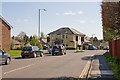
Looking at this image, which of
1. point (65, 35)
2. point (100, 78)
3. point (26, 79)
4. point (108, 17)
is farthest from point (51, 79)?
point (65, 35)

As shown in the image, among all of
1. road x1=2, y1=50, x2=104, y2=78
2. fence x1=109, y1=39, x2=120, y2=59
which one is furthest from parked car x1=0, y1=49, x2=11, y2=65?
fence x1=109, y1=39, x2=120, y2=59

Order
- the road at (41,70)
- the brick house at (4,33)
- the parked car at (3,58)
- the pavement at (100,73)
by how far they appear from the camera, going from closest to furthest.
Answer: the pavement at (100,73), the road at (41,70), the parked car at (3,58), the brick house at (4,33)

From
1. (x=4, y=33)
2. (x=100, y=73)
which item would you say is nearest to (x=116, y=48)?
(x=100, y=73)

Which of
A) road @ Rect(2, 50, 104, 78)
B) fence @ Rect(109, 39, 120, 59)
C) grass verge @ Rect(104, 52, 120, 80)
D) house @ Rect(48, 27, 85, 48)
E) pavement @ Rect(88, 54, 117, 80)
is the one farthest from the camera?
house @ Rect(48, 27, 85, 48)

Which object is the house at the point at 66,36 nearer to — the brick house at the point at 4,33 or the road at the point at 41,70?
the brick house at the point at 4,33

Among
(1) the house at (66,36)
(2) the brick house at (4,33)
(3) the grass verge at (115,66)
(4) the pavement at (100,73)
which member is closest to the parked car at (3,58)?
(4) the pavement at (100,73)

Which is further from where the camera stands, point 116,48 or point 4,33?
point 4,33

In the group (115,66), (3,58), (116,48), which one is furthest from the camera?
(116,48)

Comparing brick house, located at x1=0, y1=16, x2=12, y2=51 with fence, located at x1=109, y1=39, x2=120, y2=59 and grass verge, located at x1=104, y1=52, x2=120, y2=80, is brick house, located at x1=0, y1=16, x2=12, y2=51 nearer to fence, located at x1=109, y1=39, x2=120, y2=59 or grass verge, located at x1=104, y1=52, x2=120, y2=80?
fence, located at x1=109, y1=39, x2=120, y2=59

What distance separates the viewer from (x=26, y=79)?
1484cm

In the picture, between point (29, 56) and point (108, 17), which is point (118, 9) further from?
point (29, 56)

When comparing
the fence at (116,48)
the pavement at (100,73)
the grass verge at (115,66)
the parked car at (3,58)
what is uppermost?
the fence at (116,48)

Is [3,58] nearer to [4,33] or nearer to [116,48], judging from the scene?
[116,48]

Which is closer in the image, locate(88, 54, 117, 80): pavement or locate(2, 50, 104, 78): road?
locate(88, 54, 117, 80): pavement
